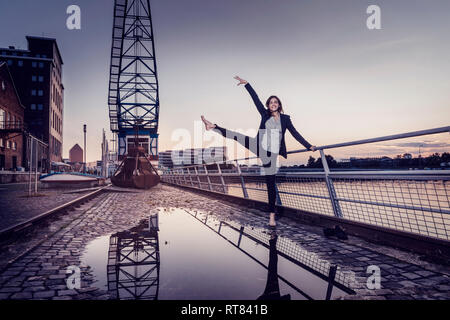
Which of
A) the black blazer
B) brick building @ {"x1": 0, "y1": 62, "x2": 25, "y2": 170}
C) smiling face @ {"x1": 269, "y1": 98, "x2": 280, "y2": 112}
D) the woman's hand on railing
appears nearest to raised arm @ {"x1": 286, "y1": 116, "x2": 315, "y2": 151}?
the black blazer

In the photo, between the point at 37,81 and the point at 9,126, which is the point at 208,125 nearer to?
the point at 9,126

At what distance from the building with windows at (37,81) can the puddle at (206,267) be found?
56.7 meters

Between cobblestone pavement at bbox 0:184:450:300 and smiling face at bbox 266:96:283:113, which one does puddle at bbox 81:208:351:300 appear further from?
smiling face at bbox 266:96:283:113

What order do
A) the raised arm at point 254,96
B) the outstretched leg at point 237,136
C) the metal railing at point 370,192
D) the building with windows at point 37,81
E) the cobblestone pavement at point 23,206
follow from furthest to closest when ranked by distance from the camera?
the building with windows at point 37,81, the cobblestone pavement at point 23,206, the raised arm at point 254,96, the outstretched leg at point 237,136, the metal railing at point 370,192

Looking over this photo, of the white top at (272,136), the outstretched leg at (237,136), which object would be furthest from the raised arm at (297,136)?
the outstretched leg at (237,136)

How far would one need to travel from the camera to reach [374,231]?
439 cm

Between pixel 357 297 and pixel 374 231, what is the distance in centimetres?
243

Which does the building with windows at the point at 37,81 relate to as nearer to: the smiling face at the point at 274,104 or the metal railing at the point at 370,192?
the metal railing at the point at 370,192

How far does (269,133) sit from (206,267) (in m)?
2.89

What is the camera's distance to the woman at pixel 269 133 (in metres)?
5.17

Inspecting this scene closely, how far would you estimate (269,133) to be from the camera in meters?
5.21

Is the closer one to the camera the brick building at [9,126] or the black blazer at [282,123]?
the black blazer at [282,123]

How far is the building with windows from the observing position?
2092 inches

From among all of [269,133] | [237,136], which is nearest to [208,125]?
[237,136]
